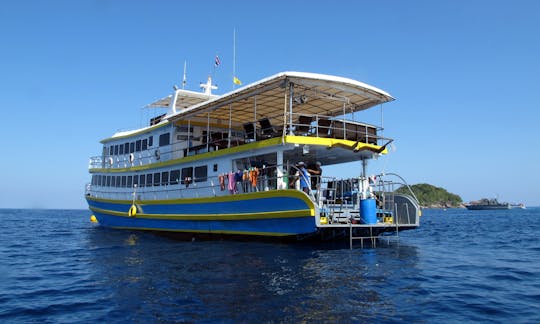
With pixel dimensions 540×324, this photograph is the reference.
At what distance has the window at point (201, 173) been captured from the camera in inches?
670

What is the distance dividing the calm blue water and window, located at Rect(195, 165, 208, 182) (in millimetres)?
4099

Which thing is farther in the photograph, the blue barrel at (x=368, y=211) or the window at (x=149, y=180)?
the window at (x=149, y=180)

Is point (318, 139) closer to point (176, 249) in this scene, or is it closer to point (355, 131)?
point (355, 131)

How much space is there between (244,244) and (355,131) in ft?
18.7

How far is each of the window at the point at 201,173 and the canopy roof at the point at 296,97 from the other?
90.6 inches

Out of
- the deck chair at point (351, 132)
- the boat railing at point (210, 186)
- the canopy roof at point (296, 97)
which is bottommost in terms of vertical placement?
the boat railing at point (210, 186)

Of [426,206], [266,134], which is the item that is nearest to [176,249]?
[266,134]

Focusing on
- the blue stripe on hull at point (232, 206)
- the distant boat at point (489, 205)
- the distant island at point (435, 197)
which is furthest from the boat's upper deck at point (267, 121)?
the distant island at point (435, 197)

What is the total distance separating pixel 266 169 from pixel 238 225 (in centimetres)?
228

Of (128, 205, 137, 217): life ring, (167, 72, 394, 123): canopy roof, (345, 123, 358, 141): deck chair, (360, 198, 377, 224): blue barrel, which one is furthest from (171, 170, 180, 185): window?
(360, 198, 377, 224): blue barrel

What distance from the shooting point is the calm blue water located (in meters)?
6.34

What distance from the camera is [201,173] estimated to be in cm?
1727

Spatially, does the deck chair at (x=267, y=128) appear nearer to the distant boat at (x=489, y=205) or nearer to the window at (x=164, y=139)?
the window at (x=164, y=139)

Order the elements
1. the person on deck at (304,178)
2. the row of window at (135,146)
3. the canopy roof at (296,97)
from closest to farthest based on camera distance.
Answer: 1. the person on deck at (304,178)
2. the canopy roof at (296,97)
3. the row of window at (135,146)
